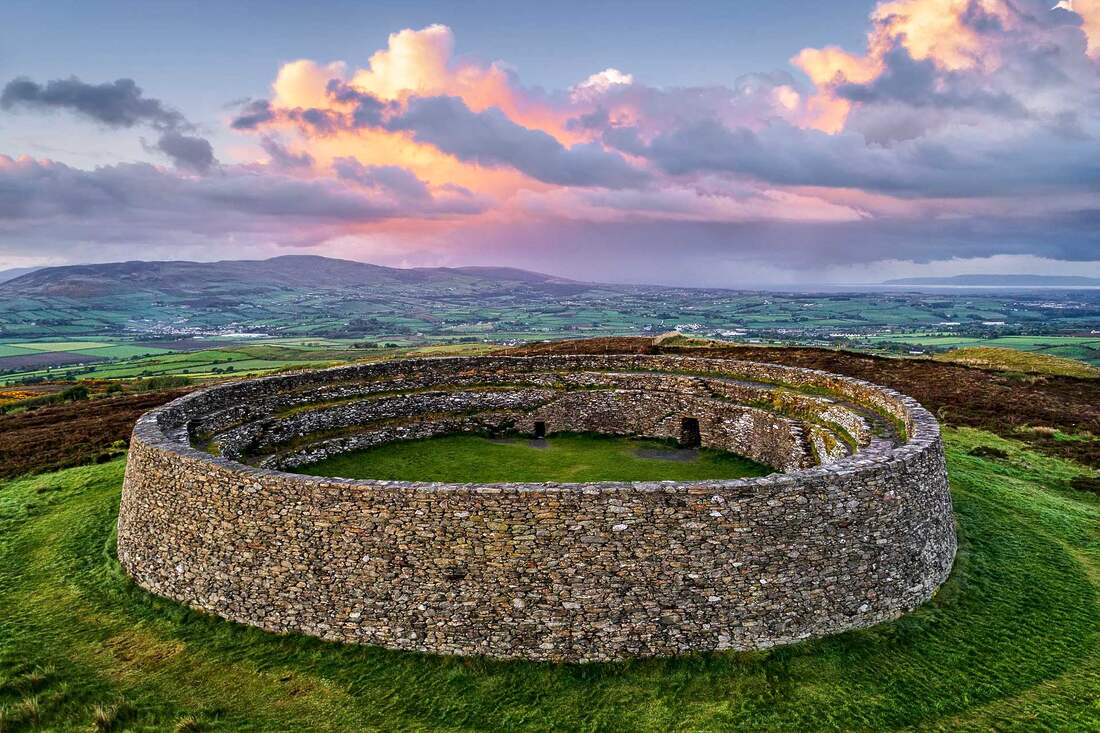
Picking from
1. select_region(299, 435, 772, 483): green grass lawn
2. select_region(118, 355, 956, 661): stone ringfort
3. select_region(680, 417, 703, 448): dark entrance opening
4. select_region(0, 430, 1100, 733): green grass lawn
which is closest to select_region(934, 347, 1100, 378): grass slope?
select_region(680, 417, 703, 448): dark entrance opening

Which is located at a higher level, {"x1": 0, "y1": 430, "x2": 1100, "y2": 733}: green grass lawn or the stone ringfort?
the stone ringfort

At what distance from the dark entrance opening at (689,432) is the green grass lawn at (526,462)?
0.68m

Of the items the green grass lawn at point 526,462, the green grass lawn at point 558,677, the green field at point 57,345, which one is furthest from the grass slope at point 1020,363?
the green field at point 57,345

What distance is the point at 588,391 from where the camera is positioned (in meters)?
27.0

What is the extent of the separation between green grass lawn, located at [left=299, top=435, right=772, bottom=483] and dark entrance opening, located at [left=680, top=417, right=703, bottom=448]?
679mm

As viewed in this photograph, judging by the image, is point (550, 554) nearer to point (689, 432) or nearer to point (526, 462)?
point (526, 462)

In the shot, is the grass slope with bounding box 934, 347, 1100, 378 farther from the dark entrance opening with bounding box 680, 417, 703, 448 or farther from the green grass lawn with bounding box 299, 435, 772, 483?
the green grass lawn with bounding box 299, 435, 772, 483

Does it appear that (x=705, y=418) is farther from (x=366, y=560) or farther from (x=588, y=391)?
(x=366, y=560)

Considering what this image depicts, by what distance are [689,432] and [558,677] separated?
625 inches

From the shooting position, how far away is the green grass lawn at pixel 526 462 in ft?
65.6

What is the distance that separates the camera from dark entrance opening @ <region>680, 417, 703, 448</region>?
25.1m

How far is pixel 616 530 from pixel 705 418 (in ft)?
47.9

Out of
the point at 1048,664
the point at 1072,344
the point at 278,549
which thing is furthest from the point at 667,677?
the point at 1072,344

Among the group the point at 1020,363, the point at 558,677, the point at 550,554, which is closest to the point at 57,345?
the point at 550,554
